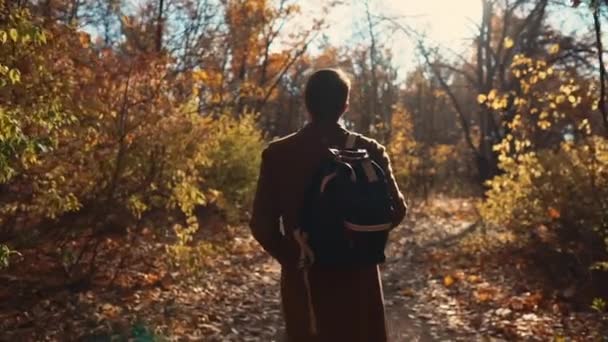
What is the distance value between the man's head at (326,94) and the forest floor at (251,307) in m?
3.88

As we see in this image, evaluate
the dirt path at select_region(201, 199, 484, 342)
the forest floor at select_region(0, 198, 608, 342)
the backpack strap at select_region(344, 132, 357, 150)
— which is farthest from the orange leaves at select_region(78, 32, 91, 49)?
the backpack strap at select_region(344, 132, 357, 150)

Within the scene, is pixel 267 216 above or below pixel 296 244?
above

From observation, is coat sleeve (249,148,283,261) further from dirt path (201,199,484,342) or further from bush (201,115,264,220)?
bush (201,115,264,220)

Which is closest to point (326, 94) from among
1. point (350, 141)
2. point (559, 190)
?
point (350, 141)

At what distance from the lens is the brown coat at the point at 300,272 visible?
263cm

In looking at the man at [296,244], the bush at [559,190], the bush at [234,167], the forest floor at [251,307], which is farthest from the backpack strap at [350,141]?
the bush at [234,167]

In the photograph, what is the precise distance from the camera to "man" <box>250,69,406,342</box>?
104 inches

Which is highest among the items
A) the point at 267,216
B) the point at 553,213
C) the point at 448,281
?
the point at 267,216

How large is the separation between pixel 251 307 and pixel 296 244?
5.08m

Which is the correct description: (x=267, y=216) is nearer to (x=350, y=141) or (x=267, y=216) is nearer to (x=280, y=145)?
(x=280, y=145)

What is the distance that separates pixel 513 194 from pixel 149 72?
216 inches

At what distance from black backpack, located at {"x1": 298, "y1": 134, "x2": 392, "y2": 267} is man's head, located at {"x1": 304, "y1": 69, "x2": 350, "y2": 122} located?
24 centimetres

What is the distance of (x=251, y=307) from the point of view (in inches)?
295

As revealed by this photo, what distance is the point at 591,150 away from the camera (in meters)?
7.52
